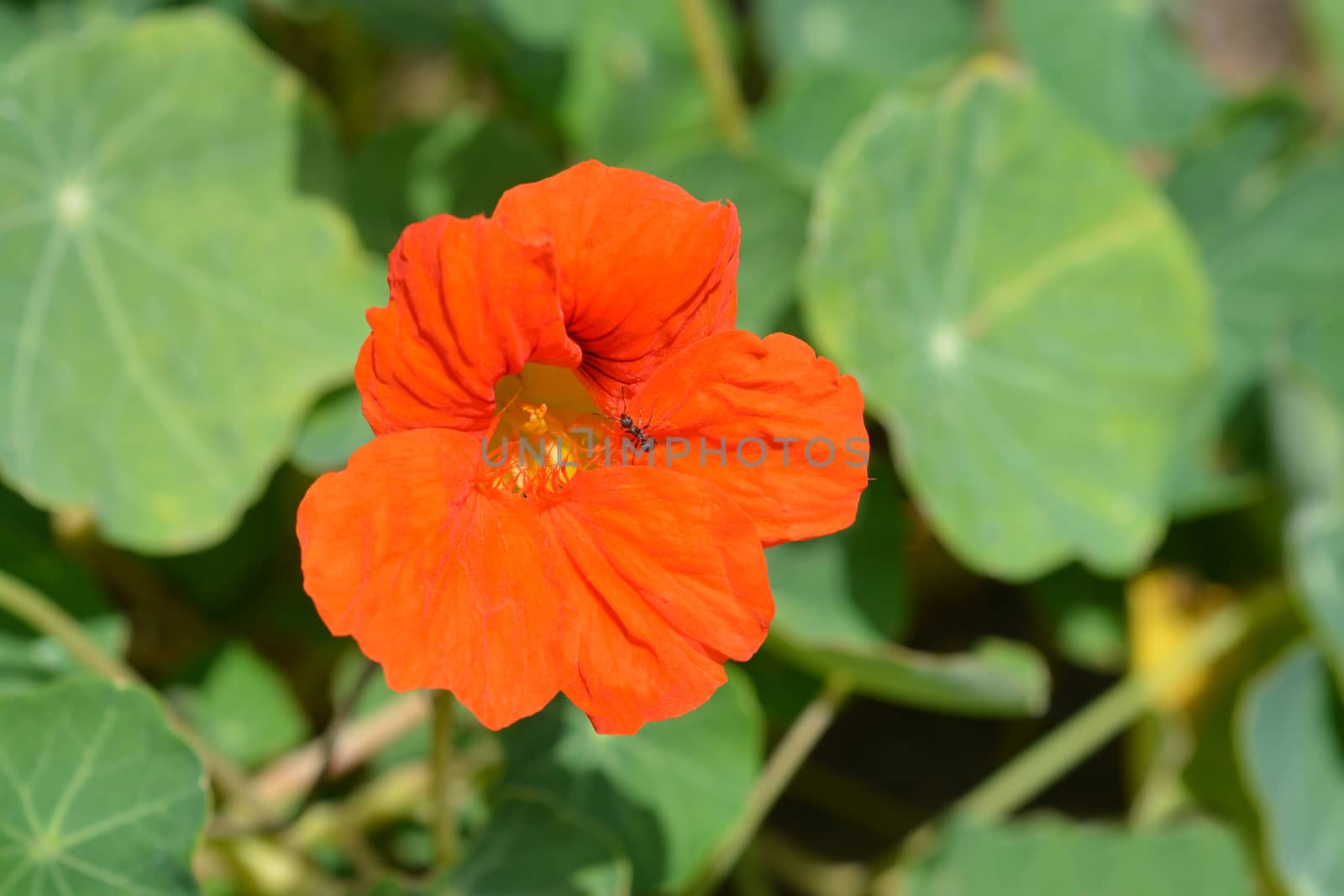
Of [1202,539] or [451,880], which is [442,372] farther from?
[1202,539]

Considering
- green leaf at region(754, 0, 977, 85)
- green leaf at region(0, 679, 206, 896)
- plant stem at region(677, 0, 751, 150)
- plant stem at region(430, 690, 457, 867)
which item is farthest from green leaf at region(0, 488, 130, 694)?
green leaf at region(754, 0, 977, 85)

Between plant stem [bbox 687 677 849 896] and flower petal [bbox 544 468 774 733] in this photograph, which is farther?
plant stem [bbox 687 677 849 896]

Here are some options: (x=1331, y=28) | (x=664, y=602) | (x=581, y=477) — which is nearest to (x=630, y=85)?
(x=581, y=477)

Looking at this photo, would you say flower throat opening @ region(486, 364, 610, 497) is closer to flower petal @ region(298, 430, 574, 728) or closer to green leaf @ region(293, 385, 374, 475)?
flower petal @ region(298, 430, 574, 728)

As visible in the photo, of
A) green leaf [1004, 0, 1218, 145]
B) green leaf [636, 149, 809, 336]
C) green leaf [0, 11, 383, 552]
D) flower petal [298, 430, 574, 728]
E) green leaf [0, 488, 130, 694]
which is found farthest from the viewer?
green leaf [1004, 0, 1218, 145]

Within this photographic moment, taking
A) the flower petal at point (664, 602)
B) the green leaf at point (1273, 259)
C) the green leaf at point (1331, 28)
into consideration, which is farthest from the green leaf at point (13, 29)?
the green leaf at point (1331, 28)

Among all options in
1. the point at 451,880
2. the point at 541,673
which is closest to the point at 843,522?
the point at 541,673

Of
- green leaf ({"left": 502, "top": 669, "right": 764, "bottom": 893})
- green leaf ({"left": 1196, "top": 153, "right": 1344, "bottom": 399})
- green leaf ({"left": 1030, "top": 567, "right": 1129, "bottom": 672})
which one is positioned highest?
green leaf ({"left": 1196, "top": 153, "right": 1344, "bottom": 399})
